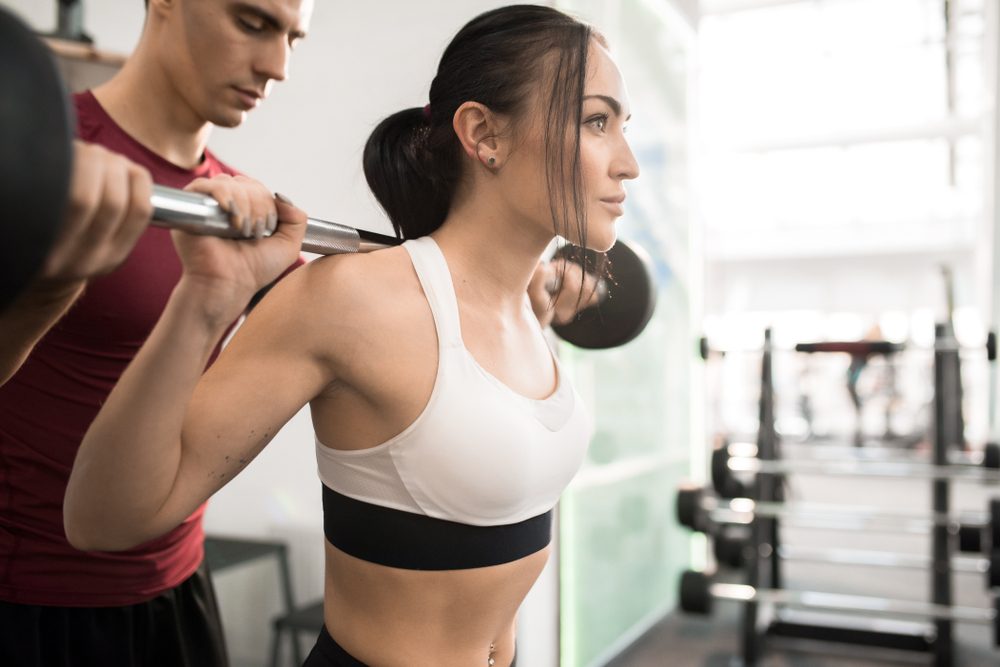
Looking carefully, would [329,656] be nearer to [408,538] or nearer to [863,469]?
[408,538]

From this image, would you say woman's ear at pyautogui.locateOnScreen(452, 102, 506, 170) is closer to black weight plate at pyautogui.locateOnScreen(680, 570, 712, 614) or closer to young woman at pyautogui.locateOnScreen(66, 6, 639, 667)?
young woman at pyautogui.locateOnScreen(66, 6, 639, 667)

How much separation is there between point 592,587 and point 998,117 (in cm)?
461

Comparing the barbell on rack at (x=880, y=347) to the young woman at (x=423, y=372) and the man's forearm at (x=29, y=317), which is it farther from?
the man's forearm at (x=29, y=317)

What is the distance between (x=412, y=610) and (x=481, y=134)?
1.92 feet

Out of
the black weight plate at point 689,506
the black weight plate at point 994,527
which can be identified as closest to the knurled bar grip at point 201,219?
the black weight plate at point 689,506

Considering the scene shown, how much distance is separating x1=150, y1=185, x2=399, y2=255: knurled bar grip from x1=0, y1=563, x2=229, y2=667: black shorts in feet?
2.20

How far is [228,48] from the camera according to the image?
106 cm

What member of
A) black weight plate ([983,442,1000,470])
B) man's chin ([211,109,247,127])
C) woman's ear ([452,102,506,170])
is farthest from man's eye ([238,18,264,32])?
black weight plate ([983,442,1000,470])

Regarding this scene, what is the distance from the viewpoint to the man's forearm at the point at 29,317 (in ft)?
2.25

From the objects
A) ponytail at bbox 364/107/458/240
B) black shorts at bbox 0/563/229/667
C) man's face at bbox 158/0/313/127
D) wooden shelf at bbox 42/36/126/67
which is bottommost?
black shorts at bbox 0/563/229/667

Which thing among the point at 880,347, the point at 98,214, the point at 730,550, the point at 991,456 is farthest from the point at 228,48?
the point at 991,456

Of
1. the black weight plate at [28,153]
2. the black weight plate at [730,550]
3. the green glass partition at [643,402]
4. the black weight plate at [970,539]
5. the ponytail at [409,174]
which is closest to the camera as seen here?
the black weight plate at [28,153]

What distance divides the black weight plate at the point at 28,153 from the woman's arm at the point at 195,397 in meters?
0.20

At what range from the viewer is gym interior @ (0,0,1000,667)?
5.52 feet
